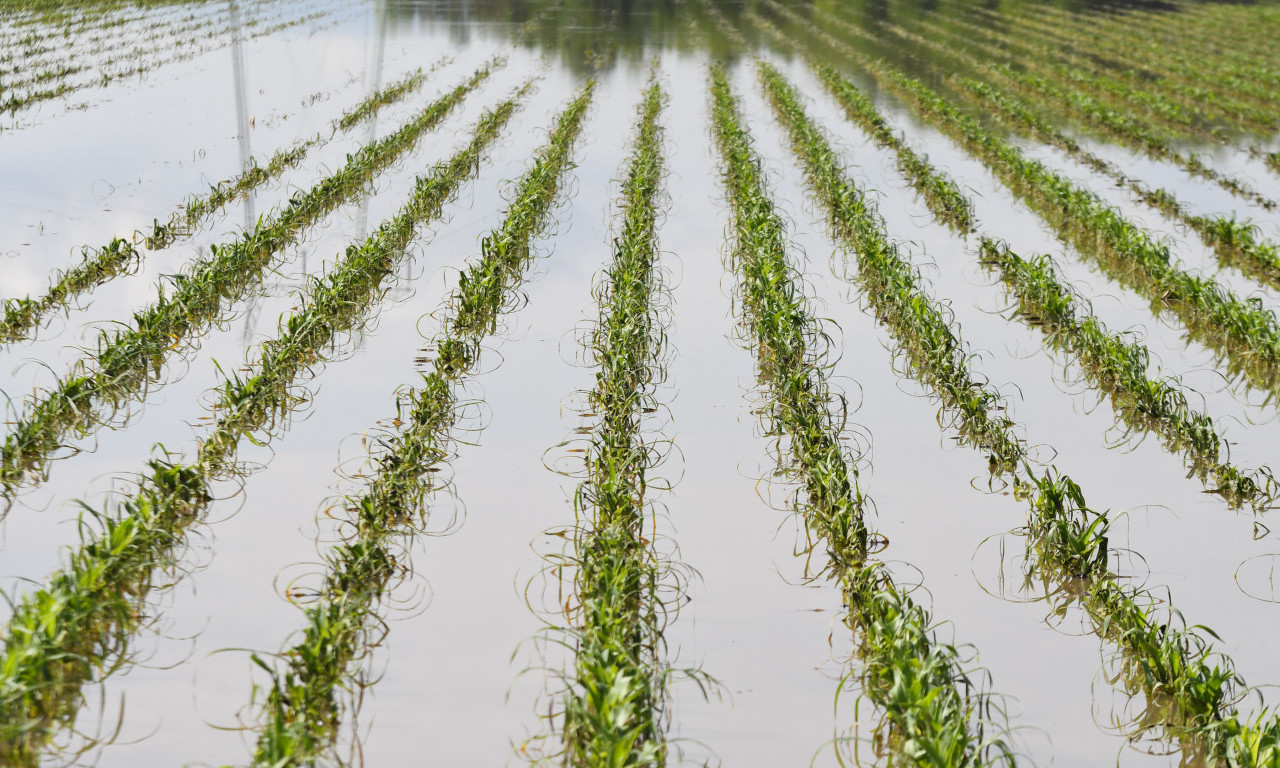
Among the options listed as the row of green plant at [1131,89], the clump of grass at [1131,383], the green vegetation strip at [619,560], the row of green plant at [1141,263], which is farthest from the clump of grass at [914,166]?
the row of green plant at [1131,89]

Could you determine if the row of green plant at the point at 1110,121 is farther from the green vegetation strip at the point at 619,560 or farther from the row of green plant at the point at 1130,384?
the green vegetation strip at the point at 619,560

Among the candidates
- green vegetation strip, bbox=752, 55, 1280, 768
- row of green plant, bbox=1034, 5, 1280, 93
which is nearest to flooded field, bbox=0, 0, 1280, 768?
green vegetation strip, bbox=752, 55, 1280, 768

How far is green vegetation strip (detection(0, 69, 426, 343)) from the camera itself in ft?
23.0

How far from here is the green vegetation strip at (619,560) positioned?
3.49m


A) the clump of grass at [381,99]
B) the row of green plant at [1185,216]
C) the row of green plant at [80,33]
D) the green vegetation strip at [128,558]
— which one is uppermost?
the row of green plant at [80,33]

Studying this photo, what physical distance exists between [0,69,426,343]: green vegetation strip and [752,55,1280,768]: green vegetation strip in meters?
5.29

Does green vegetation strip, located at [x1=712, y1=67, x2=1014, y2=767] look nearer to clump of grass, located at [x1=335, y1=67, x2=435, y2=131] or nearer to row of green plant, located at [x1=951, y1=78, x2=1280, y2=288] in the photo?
row of green plant, located at [x1=951, y1=78, x2=1280, y2=288]

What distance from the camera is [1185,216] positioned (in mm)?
10438

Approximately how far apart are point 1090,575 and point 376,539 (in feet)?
9.42

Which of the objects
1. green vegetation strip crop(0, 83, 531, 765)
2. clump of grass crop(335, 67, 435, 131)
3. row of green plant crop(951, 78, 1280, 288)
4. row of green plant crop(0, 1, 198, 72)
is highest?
row of green plant crop(0, 1, 198, 72)

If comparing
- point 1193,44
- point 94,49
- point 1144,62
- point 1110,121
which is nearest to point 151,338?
point 1110,121

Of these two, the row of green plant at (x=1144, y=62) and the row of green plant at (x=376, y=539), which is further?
the row of green plant at (x=1144, y=62)

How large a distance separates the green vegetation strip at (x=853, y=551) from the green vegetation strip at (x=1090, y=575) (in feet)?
1.89

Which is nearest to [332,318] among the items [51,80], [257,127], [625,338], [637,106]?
[625,338]
